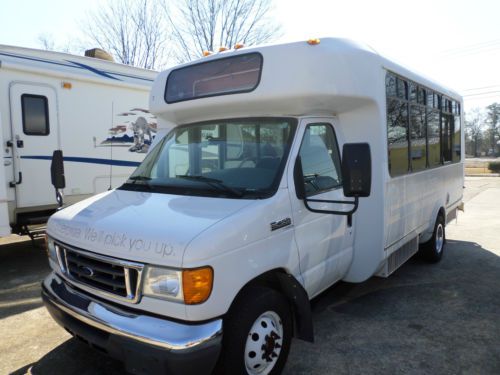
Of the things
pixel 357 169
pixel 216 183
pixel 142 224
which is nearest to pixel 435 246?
pixel 357 169

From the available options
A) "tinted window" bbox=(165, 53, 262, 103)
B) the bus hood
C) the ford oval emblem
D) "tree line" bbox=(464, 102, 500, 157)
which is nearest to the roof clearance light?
"tinted window" bbox=(165, 53, 262, 103)

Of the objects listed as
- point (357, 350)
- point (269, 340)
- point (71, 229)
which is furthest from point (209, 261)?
point (357, 350)

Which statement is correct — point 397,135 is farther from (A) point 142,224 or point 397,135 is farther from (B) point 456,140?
(B) point 456,140

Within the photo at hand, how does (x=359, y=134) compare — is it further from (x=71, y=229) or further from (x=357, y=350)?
(x=71, y=229)

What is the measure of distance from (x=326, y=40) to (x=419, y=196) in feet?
8.77

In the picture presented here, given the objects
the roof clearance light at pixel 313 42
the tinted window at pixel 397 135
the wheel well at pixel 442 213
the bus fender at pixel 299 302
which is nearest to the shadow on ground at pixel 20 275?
the bus fender at pixel 299 302

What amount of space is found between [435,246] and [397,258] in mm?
1682

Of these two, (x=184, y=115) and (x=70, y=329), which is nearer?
(x=70, y=329)

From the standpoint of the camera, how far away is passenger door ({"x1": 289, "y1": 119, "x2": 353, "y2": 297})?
327cm

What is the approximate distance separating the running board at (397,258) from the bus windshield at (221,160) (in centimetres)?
194

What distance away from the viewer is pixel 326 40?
3479mm

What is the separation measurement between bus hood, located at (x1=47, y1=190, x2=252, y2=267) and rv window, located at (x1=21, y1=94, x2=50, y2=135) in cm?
376

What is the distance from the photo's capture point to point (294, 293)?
308 centimetres

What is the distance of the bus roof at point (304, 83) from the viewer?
3.36 meters
